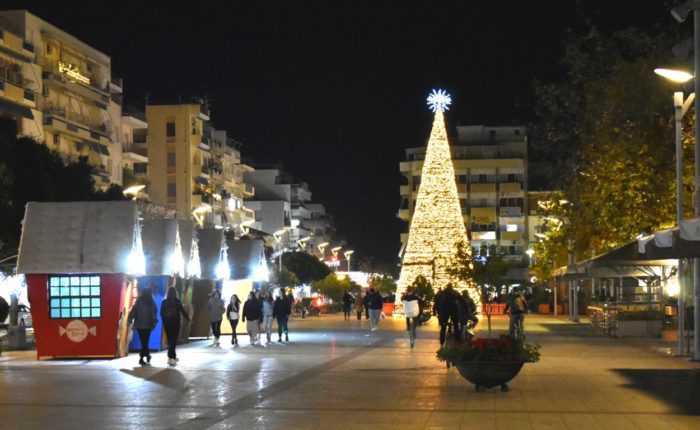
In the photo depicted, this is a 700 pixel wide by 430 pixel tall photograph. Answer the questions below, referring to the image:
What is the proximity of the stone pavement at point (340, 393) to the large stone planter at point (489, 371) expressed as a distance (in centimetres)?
21

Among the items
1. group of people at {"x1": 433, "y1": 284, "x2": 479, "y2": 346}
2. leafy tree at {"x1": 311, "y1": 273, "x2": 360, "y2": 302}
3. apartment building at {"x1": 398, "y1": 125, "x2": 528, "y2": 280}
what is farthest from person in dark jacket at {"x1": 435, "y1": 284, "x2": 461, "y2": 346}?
apartment building at {"x1": 398, "y1": 125, "x2": 528, "y2": 280}

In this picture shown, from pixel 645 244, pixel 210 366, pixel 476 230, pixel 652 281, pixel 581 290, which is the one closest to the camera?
pixel 645 244

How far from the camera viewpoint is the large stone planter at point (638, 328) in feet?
121

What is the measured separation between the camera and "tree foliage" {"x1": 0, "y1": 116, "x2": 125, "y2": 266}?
41.1 metres

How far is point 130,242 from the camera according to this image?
1047 inches

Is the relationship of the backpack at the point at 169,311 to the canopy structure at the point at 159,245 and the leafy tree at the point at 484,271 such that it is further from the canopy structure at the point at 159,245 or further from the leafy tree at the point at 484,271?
the leafy tree at the point at 484,271

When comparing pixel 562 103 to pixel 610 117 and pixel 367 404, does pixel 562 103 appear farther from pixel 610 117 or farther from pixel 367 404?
pixel 367 404

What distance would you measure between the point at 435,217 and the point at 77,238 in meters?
35.8

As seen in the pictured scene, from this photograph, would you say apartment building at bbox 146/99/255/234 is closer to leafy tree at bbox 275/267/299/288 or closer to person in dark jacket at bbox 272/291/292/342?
leafy tree at bbox 275/267/299/288

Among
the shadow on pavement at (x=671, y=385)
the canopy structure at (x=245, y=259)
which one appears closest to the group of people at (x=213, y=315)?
the canopy structure at (x=245, y=259)

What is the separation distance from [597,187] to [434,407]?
1935 centimetres

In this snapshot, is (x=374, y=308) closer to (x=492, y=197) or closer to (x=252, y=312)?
(x=252, y=312)

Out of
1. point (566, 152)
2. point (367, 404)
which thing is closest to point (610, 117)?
point (566, 152)

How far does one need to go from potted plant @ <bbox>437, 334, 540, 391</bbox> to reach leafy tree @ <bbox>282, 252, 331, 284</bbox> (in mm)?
86426
